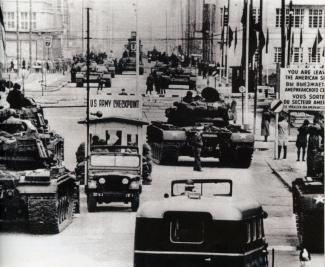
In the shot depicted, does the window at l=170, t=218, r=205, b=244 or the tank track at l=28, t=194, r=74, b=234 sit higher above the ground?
the window at l=170, t=218, r=205, b=244

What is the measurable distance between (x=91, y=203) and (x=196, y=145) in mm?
3122

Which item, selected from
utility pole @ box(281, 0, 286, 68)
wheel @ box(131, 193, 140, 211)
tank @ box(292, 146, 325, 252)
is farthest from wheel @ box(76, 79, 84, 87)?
tank @ box(292, 146, 325, 252)

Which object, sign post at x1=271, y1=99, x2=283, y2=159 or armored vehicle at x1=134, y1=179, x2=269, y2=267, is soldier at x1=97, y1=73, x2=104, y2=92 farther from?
armored vehicle at x1=134, y1=179, x2=269, y2=267

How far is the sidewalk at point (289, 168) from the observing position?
53.9 feet

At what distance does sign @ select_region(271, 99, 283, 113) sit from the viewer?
16094mm

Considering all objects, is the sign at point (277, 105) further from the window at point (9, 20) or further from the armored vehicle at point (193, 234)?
the armored vehicle at point (193, 234)

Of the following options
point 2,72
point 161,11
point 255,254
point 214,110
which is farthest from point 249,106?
point 255,254

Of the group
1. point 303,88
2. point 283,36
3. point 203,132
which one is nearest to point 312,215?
point 303,88

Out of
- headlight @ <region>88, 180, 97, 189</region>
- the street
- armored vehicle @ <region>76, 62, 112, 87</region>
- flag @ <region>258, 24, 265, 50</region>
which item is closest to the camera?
the street

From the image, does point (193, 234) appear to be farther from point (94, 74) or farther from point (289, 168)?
point (289, 168)

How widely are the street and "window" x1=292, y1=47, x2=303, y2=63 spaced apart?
1889 millimetres

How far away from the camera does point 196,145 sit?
1850 centimetres

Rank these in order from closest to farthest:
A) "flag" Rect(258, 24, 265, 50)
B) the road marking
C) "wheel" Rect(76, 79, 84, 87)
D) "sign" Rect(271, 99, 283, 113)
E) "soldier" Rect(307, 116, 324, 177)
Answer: the road marking < "soldier" Rect(307, 116, 324, 177) < "sign" Rect(271, 99, 283, 113) < "wheel" Rect(76, 79, 84, 87) < "flag" Rect(258, 24, 265, 50)

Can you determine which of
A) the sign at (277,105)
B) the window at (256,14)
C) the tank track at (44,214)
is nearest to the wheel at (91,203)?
the tank track at (44,214)
